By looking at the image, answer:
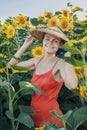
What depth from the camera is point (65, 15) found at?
451cm

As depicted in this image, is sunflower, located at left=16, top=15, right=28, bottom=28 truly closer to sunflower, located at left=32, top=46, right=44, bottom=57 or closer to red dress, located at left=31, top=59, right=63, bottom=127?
sunflower, located at left=32, top=46, right=44, bottom=57

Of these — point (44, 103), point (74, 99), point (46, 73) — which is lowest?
point (74, 99)

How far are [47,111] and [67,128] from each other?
1.06m

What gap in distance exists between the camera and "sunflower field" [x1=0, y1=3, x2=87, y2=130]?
2.68 metres

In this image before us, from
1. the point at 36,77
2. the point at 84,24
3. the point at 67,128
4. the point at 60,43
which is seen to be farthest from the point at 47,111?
the point at 84,24

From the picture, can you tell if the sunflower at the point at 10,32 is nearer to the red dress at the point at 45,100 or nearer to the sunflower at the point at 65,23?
the sunflower at the point at 65,23

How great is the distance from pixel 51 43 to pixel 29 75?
72 cm

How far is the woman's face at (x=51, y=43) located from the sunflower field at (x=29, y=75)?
255mm

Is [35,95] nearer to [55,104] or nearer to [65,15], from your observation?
[55,104]

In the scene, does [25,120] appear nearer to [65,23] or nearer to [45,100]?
[45,100]

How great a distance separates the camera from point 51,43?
3.37 metres

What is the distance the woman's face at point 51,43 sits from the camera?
11.0ft

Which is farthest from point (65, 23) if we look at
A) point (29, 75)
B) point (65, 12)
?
point (29, 75)

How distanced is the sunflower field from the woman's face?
255 millimetres
